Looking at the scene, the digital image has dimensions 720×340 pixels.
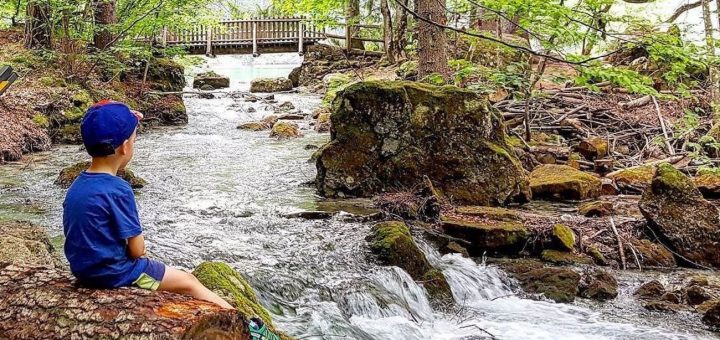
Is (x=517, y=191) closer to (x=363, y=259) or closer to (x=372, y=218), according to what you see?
(x=372, y=218)

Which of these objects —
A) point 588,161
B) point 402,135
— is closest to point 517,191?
point 402,135

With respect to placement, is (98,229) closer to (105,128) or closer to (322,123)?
(105,128)

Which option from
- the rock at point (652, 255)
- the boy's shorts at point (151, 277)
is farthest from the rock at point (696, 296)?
the boy's shorts at point (151, 277)

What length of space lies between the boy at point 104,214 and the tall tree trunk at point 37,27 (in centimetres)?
1502

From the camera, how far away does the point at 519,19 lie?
32.0 ft

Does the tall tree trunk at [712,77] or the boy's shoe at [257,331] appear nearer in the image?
the boy's shoe at [257,331]

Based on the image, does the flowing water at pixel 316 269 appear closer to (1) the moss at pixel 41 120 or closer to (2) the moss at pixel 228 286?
(2) the moss at pixel 228 286

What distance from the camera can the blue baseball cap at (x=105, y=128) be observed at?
285 cm

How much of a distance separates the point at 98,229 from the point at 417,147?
6.86 meters

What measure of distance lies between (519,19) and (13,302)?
28.3 feet

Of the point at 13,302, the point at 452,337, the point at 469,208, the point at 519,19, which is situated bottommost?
the point at 452,337

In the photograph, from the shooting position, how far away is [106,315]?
8.71 ft

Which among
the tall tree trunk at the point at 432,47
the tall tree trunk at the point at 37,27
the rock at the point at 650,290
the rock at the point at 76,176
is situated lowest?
the rock at the point at 650,290

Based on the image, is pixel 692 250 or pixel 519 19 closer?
pixel 692 250
